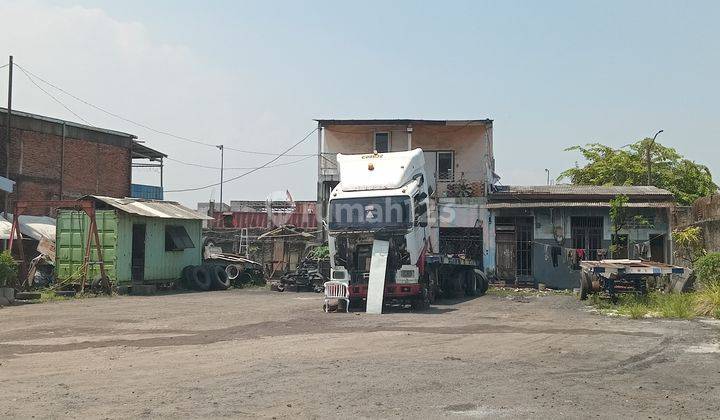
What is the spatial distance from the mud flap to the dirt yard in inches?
37.9

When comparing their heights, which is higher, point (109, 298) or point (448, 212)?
point (448, 212)

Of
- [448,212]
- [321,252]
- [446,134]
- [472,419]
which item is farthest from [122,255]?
[472,419]

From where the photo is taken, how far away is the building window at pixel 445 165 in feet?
113

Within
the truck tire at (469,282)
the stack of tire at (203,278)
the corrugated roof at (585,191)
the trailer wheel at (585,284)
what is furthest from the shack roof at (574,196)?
the stack of tire at (203,278)

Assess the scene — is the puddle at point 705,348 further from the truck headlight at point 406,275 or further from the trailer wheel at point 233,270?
the trailer wheel at point 233,270

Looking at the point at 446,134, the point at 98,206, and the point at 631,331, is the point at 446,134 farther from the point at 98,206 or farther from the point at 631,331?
the point at 631,331

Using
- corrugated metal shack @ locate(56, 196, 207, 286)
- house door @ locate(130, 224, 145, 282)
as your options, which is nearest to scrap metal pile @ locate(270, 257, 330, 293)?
corrugated metal shack @ locate(56, 196, 207, 286)

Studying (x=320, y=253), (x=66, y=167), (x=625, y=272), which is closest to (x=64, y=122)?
(x=66, y=167)

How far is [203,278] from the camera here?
2800 cm

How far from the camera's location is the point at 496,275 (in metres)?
30.7

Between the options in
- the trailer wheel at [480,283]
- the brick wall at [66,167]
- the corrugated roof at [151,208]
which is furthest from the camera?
the brick wall at [66,167]

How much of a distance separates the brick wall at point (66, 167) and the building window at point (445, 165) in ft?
52.8

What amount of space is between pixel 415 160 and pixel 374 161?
1.15 m

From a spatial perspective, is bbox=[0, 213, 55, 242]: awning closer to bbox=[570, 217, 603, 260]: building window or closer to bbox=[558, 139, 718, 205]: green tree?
bbox=[570, 217, 603, 260]: building window
